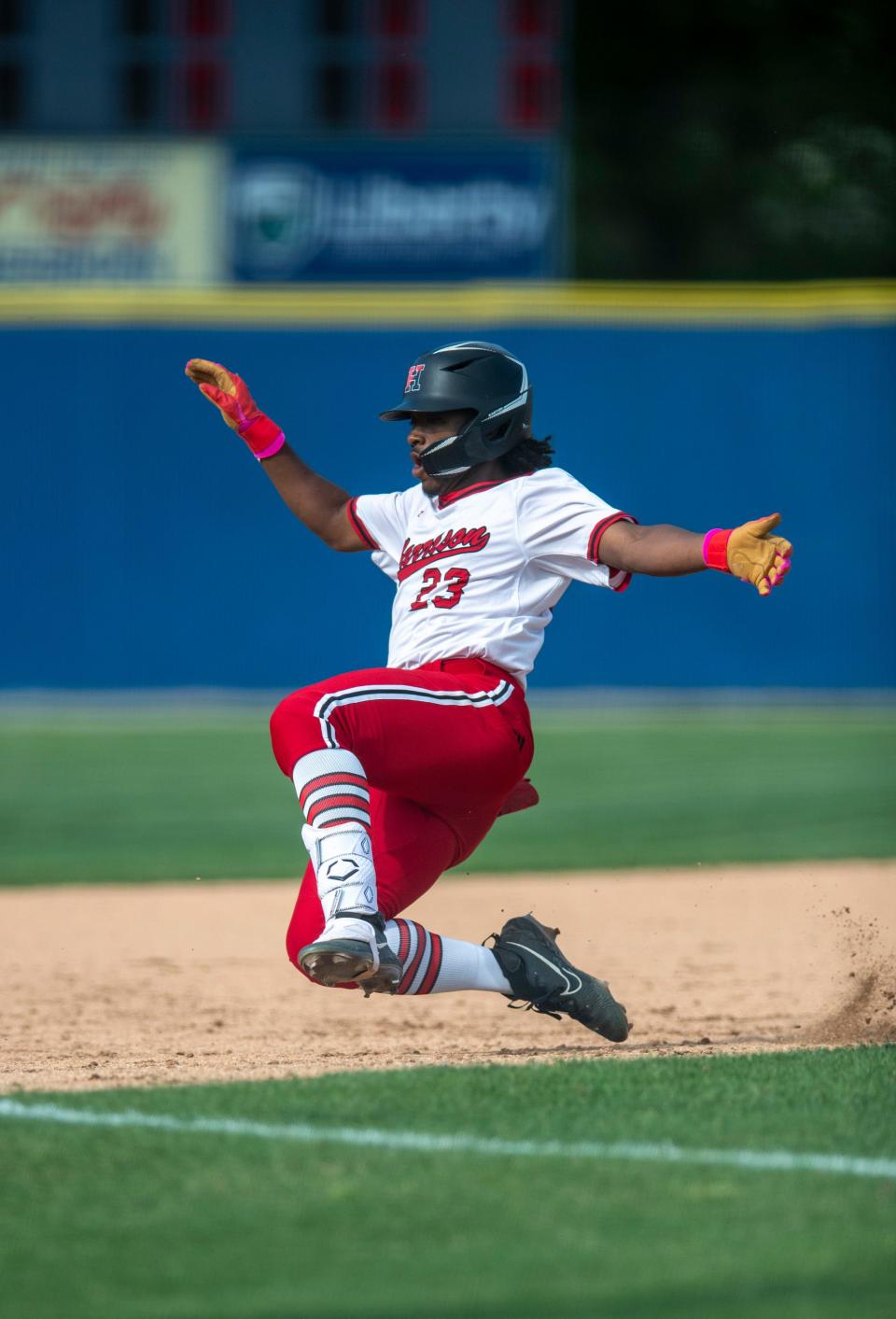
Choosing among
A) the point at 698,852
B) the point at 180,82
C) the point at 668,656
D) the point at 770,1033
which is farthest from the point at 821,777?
the point at 180,82

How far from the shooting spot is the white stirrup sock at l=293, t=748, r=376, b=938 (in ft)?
12.4

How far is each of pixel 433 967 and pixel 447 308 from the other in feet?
32.3

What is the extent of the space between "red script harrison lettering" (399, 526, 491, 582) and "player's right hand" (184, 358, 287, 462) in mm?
541

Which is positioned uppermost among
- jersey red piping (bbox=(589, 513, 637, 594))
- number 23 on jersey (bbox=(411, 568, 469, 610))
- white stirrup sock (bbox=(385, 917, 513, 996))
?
jersey red piping (bbox=(589, 513, 637, 594))

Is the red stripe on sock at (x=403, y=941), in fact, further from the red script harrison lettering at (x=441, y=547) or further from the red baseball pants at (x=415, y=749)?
the red script harrison lettering at (x=441, y=547)

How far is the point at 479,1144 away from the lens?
10.2ft

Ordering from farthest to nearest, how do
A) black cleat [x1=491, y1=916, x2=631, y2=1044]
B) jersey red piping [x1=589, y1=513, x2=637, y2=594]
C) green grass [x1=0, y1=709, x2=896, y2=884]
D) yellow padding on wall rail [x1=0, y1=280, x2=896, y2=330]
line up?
yellow padding on wall rail [x1=0, y1=280, x2=896, y2=330], green grass [x1=0, y1=709, x2=896, y2=884], black cleat [x1=491, y1=916, x2=631, y2=1044], jersey red piping [x1=589, y1=513, x2=637, y2=594]

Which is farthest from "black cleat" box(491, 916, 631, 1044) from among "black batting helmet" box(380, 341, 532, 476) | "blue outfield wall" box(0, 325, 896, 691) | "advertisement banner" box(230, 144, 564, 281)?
"advertisement banner" box(230, 144, 564, 281)

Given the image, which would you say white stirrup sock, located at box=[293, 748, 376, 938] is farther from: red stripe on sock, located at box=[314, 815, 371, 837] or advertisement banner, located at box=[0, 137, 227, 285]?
advertisement banner, located at box=[0, 137, 227, 285]

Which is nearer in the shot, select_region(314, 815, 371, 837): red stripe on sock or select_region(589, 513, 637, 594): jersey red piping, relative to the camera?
select_region(314, 815, 371, 837): red stripe on sock

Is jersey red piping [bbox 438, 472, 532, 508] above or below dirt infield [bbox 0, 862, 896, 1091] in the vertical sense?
above

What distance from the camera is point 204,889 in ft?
23.5

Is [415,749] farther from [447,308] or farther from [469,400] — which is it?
[447,308]

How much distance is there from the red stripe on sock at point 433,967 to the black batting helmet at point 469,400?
1.06m
